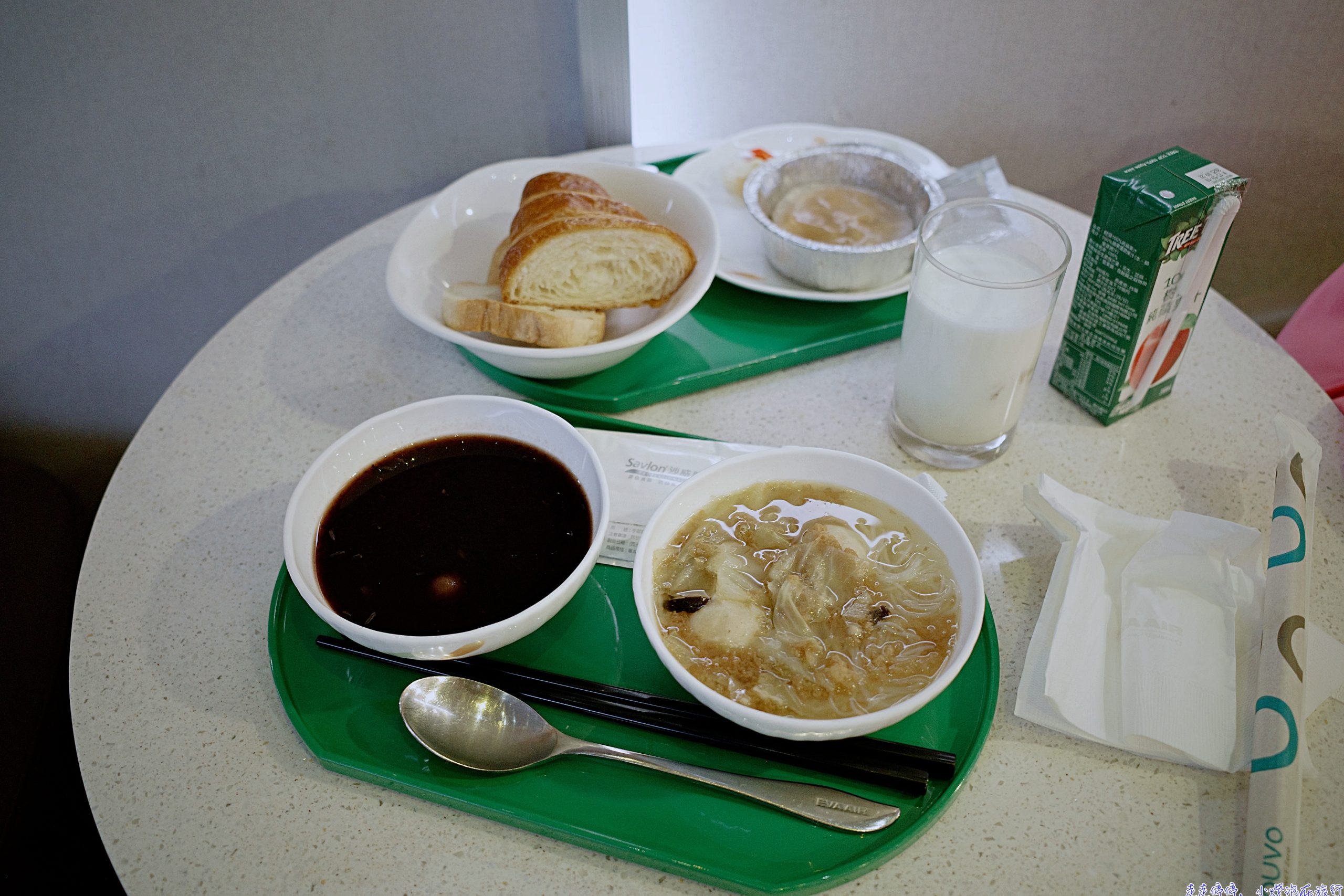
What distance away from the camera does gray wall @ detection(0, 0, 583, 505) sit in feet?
6.03

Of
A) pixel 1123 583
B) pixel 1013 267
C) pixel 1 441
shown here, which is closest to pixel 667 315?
pixel 1013 267

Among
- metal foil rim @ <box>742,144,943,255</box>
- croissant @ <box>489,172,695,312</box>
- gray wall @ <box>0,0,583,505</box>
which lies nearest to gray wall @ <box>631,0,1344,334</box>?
gray wall @ <box>0,0,583,505</box>

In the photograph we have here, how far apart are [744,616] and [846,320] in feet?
2.37

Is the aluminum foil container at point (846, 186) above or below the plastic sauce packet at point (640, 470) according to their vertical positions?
above

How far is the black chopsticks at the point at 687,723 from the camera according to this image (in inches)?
34.7

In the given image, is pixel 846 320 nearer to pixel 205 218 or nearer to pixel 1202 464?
pixel 1202 464

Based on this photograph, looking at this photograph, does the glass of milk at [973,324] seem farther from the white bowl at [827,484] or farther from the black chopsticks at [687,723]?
the black chopsticks at [687,723]

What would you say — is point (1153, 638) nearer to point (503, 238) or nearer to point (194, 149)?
point (503, 238)

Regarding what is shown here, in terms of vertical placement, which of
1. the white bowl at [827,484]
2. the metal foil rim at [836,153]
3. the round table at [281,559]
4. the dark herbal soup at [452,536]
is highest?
the metal foil rim at [836,153]

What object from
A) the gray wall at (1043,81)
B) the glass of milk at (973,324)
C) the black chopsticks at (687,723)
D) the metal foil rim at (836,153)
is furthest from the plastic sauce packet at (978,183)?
the black chopsticks at (687,723)

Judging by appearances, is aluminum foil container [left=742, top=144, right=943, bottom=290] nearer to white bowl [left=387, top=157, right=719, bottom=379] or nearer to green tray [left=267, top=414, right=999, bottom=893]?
white bowl [left=387, top=157, right=719, bottom=379]

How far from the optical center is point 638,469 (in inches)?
47.7

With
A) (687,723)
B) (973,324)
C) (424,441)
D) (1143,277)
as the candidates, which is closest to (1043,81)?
(1143,277)

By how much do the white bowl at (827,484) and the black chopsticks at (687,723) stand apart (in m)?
0.04
